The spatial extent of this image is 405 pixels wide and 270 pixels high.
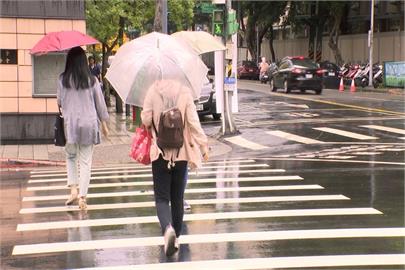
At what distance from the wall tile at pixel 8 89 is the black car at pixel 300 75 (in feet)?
57.7

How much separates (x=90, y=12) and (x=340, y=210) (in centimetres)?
1885

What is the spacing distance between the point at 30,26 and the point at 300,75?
17632 mm

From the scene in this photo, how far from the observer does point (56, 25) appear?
655 inches

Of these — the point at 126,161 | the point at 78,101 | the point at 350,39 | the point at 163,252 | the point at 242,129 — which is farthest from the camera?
the point at 350,39

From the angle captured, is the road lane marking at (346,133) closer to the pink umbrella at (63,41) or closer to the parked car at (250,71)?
the pink umbrella at (63,41)

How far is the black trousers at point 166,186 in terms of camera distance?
6.14 metres

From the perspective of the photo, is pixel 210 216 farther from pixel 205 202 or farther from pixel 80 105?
pixel 80 105

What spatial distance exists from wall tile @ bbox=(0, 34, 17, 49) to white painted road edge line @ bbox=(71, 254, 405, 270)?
11724 millimetres

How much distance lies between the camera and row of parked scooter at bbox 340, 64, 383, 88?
124 ft

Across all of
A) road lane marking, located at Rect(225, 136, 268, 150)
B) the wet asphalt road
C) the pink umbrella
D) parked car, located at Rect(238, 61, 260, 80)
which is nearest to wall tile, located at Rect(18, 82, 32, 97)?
the wet asphalt road

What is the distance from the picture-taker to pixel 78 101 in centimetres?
816

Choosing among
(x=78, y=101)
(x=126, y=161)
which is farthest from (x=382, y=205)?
(x=126, y=161)

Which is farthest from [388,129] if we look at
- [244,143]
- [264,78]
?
[264,78]

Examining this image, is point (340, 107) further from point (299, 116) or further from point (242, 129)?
point (242, 129)
